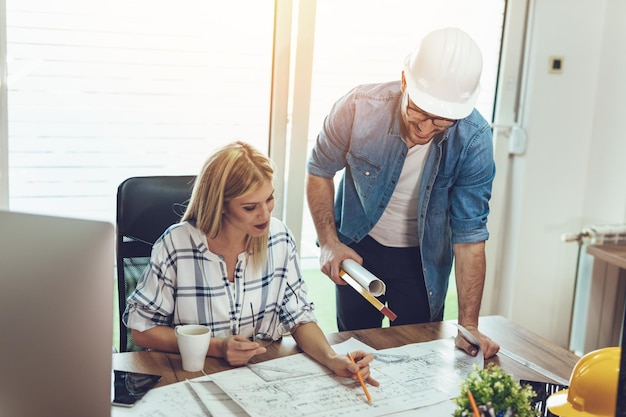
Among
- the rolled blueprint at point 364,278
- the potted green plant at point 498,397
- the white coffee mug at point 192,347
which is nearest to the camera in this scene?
the potted green plant at point 498,397

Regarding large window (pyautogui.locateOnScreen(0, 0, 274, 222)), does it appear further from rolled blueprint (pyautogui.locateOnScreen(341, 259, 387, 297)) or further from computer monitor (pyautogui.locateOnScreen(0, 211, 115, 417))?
computer monitor (pyautogui.locateOnScreen(0, 211, 115, 417))

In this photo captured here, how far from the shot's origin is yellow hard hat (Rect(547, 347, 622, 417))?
3.67 feet

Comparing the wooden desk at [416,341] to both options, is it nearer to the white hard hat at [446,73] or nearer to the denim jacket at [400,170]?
the denim jacket at [400,170]

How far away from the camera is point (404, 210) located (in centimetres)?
209

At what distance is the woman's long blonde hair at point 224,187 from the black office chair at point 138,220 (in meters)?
0.16

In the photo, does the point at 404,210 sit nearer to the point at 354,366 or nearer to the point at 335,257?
the point at 335,257

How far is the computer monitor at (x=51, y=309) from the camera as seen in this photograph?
92 cm

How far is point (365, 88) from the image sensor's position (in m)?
2.07

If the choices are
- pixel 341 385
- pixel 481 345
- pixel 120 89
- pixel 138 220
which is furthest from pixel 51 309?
pixel 120 89

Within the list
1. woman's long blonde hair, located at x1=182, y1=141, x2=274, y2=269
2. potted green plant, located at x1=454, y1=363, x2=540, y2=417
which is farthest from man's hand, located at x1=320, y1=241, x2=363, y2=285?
potted green plant, located at x1=454, y1=363, x2=540, y2=417

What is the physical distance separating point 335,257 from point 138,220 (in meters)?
0.53

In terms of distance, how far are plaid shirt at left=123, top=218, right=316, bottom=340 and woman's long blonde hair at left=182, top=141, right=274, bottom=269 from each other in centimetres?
3

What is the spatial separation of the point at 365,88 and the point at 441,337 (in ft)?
2.53

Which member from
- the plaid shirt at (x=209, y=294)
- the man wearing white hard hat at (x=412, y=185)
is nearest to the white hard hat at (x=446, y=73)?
the man wearing white hard hat at (x=412, y=185)
